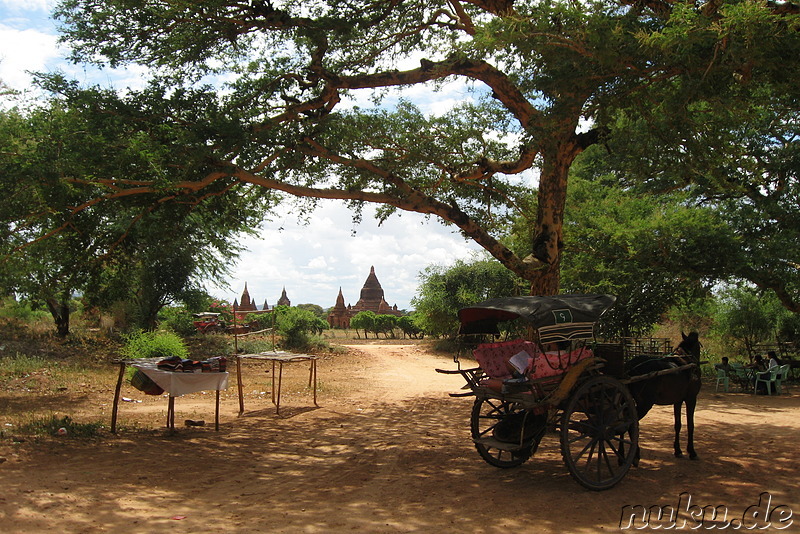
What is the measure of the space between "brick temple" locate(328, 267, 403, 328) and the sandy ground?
39.8 m

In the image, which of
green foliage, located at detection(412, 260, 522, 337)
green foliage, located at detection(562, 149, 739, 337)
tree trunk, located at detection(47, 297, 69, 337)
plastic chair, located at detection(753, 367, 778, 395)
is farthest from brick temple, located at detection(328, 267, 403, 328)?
plastic chair, located at detection(753, 367, 778, 395)

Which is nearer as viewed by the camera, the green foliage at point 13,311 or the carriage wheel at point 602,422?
the carriage wheel at point 602,422

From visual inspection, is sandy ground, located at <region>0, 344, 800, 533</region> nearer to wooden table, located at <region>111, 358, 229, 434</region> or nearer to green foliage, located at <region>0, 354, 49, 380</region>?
wooden table, located at <region>111, 358, 229, 434</region>

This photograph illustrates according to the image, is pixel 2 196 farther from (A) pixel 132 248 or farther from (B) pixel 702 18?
(B) pixel 702 18

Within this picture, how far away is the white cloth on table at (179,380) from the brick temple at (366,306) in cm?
4158

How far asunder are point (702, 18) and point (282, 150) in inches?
285

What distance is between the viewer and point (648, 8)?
9.36m

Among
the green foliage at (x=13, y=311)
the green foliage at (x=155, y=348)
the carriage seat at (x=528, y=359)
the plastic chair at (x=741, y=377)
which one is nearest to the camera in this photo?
the carriage seat at (x=528, y=359)

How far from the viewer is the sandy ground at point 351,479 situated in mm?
5453

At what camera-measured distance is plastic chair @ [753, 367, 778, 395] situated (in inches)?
642

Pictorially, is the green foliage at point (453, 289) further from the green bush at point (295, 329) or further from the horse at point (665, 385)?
the horse at point (665, 385)

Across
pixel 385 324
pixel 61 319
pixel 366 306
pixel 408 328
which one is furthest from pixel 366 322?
pixel 61 319

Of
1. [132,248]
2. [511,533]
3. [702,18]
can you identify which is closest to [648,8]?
[702,18]

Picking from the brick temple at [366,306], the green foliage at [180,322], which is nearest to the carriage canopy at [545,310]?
the green foliage at [180,322]
